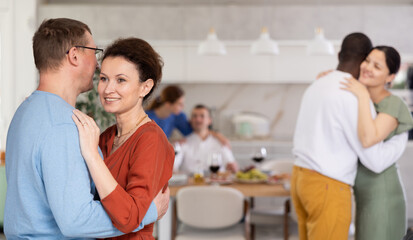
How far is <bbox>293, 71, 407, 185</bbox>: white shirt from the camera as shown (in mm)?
2367

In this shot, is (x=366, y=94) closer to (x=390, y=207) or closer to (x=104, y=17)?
(x=390, y=207)

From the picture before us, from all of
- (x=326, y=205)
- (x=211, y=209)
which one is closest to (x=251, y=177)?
(x=211, y=209)

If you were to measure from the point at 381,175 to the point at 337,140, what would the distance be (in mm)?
282

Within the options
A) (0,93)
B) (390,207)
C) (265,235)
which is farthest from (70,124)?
(0,93)

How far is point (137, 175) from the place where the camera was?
1.44 m

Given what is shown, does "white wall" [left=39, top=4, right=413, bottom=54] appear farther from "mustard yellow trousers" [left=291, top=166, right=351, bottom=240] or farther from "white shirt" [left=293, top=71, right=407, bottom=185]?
"mustard yellow trousers" [left=291, top=166, right=351, bottom=240]

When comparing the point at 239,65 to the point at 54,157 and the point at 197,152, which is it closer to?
the point at 197,152

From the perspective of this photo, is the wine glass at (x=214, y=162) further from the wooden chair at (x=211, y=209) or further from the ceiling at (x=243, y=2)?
the ceiling at (x=243, y=2)

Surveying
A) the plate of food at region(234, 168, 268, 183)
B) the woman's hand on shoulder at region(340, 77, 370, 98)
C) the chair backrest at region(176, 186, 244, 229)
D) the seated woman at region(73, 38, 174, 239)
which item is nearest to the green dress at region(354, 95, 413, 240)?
the woman's hand on shoulder at region(340, 77, 370, 98)

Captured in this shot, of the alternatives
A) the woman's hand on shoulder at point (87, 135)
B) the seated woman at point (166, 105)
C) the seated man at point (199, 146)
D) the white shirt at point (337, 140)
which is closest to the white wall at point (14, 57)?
the seated woman at point (166, 105)

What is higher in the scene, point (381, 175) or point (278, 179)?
point (381, 175)

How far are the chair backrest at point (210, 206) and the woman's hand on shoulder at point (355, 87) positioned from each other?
1.23 m

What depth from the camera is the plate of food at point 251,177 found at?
154 inches

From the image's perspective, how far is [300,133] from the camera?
257 cm
